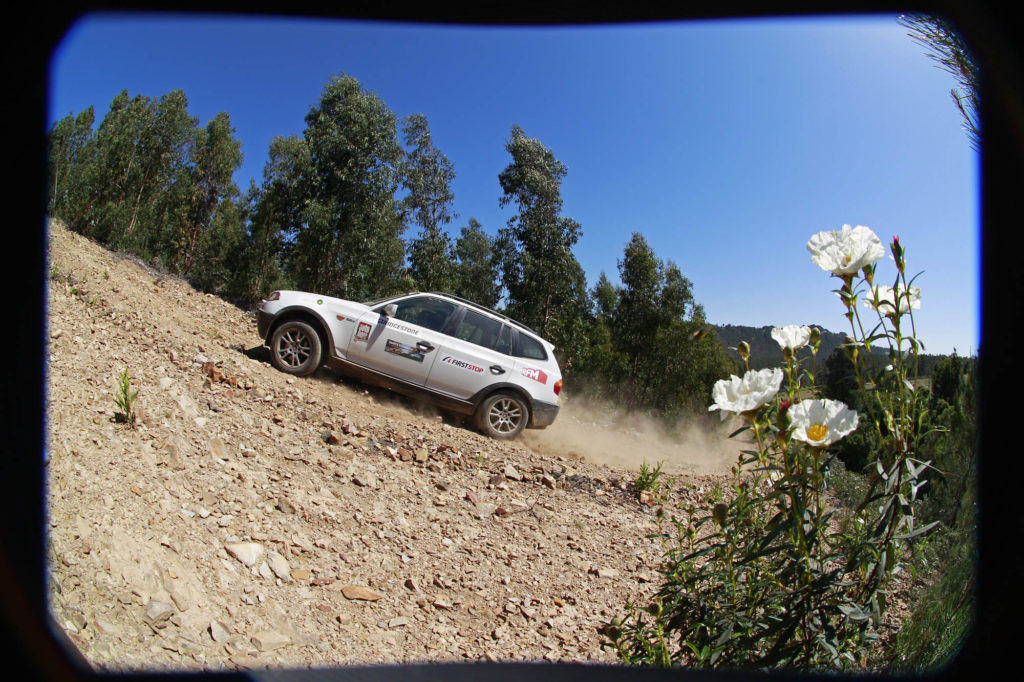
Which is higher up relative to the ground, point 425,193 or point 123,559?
→ point 425,193

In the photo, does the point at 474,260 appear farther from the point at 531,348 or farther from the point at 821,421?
Answer: the point at 821,421

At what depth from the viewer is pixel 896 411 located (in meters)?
1.73

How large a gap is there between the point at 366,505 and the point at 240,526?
1032mm

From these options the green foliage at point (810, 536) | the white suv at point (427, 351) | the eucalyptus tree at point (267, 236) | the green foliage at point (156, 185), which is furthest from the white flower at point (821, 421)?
the green foliage at point (156, 185)

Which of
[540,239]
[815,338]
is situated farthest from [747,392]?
[540,239]

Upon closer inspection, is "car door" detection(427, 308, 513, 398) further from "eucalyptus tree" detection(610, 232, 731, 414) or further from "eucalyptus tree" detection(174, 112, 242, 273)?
A: "eucalyptus tree" detection(174, 112, 242, 273)

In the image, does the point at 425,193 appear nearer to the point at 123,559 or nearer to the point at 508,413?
the point at 508,413

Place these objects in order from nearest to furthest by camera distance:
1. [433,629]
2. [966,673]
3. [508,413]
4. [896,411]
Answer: [966,673], [896,411], [433,629], [508,413]

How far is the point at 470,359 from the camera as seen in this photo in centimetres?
707

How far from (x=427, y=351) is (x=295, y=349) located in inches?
71.2

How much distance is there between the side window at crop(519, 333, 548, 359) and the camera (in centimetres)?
740

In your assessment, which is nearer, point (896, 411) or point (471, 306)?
point (896, 411)

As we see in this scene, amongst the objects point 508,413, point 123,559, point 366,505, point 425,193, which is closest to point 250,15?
point 123,559

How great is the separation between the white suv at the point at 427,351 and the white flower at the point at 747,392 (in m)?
5.58
